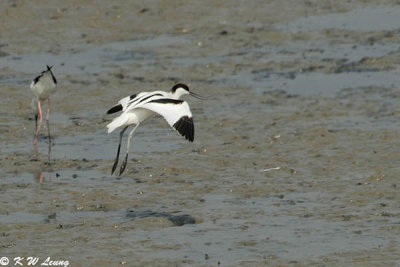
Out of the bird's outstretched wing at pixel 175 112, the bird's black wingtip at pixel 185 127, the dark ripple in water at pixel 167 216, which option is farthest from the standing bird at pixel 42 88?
the dark ripple in water at pixel 167 216

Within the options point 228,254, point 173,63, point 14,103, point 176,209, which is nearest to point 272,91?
point 173,63

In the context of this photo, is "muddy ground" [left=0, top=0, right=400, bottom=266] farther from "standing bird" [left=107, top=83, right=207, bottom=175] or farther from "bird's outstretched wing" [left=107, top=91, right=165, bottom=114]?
"bird's outstretched wing" [left=107, top=91, right=165, bottom=114]

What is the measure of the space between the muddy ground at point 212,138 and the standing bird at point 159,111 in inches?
22.8

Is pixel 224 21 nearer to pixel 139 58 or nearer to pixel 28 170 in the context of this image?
pixel 139 58

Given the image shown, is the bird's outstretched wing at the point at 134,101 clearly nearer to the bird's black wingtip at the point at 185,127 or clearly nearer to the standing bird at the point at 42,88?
the bird's black wingtip at the point at 185,127

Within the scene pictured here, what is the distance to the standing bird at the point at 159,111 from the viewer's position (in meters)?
9.87

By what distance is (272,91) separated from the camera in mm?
13844

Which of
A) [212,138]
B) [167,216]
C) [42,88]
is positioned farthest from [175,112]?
[42,88]

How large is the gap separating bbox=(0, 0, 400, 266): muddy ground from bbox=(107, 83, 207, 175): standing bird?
0.58 m

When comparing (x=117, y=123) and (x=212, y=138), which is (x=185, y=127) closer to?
(x=117, y=123)

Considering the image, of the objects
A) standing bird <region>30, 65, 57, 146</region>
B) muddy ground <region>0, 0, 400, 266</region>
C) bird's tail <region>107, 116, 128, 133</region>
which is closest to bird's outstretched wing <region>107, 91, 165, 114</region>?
bird's tail <region>107, 116, 128, 133</region>

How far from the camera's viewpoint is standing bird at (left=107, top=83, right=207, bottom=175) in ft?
32.4

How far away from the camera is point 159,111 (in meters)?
10.2

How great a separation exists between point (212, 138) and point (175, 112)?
2.14 m
